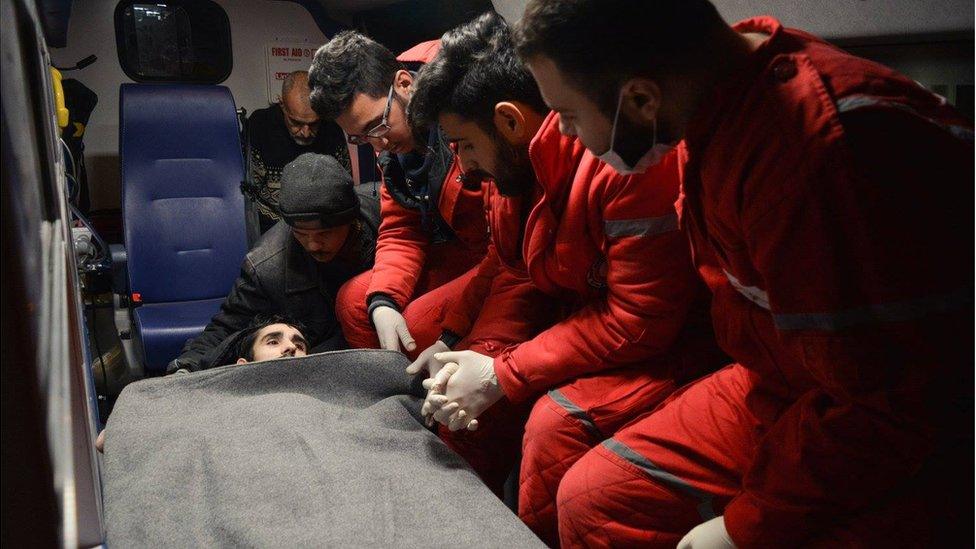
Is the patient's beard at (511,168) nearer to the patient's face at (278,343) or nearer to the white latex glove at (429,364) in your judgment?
the white latex glove at (429,364)

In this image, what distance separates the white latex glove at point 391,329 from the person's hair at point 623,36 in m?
1.35

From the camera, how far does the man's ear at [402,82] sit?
89.4 inches

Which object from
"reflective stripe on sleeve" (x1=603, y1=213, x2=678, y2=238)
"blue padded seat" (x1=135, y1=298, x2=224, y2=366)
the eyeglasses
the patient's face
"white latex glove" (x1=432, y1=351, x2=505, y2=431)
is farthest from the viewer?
"blue padded seat" (x1=135, y1=298, x2=224, y2=366)

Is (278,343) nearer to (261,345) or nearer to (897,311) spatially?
(261,345)

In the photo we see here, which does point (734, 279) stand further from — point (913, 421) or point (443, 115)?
point (443, 115)

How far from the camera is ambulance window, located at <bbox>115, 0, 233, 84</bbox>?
413 centimetres

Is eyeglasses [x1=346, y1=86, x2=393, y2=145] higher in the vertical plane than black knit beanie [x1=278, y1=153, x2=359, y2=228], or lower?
higher

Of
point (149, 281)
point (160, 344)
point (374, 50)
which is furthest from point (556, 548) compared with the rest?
point (149, 281)

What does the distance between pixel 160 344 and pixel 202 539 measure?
1.92 metres

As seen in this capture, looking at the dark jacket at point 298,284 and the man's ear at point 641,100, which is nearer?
the man's ear at point 641,100

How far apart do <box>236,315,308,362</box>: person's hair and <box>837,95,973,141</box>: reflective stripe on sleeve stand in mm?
2009

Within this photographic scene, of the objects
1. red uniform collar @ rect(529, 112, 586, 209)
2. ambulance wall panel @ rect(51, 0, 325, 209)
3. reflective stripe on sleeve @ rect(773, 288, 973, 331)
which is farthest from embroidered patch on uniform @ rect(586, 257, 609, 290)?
ambulance wall panel @ rect(51, 0, 325, 209)

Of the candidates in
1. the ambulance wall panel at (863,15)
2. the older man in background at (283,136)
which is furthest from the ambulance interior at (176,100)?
Result: the older man in background at (283,136)

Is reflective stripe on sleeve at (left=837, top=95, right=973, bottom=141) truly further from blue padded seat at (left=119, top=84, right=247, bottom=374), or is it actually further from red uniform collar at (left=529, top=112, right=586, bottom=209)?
blue padded seat at (left=119, top=84, right=247, bottom=374)
